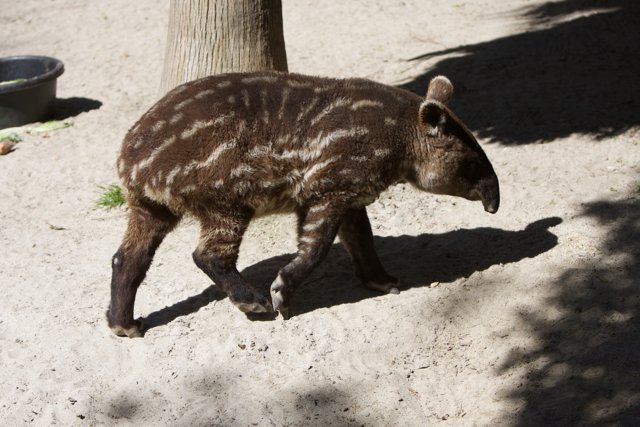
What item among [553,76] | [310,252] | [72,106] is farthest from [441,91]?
[72,106]

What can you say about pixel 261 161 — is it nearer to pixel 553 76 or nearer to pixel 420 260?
pixel 420 260

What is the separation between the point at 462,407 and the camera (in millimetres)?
4992

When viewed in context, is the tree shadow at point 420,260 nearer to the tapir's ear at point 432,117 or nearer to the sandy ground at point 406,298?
the sandy ground at point 406,298

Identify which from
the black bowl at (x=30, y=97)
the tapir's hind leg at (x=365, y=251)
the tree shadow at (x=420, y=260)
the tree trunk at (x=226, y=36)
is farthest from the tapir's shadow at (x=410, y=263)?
the black bowl at (x=30, y=97)

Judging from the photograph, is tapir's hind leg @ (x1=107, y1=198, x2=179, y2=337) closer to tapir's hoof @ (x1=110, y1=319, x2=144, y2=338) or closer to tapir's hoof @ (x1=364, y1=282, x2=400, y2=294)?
tapir's hoof @ (x1=110, y1=319, x2=144, y2=338)

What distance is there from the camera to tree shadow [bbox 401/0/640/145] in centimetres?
845

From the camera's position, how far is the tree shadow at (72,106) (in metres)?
10.6

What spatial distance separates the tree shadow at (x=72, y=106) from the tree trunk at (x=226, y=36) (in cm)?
353

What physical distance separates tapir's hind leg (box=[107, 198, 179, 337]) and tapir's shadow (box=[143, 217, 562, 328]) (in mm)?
242

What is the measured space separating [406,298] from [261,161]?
1473mm

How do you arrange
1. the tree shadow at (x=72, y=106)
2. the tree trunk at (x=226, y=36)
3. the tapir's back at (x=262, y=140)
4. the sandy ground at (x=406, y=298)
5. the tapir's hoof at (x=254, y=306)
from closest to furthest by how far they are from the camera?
1. the sandy ground at (x=406, y=298)
2. the tapir's back at (x=262, y=140)
3. the tapir's hoof at (x=254, y=306)
4. the tree trunk at (x=226, y=36)
5. the tree shadow at (x=72, y=106)

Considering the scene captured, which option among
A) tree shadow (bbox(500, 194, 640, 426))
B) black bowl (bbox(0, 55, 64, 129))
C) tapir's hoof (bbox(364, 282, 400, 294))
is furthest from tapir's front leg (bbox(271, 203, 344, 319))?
black bowl (bbox(0, 55, 64, 129))

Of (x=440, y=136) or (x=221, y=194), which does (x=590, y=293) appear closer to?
(x=440, y=136)

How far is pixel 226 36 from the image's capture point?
289 inches
